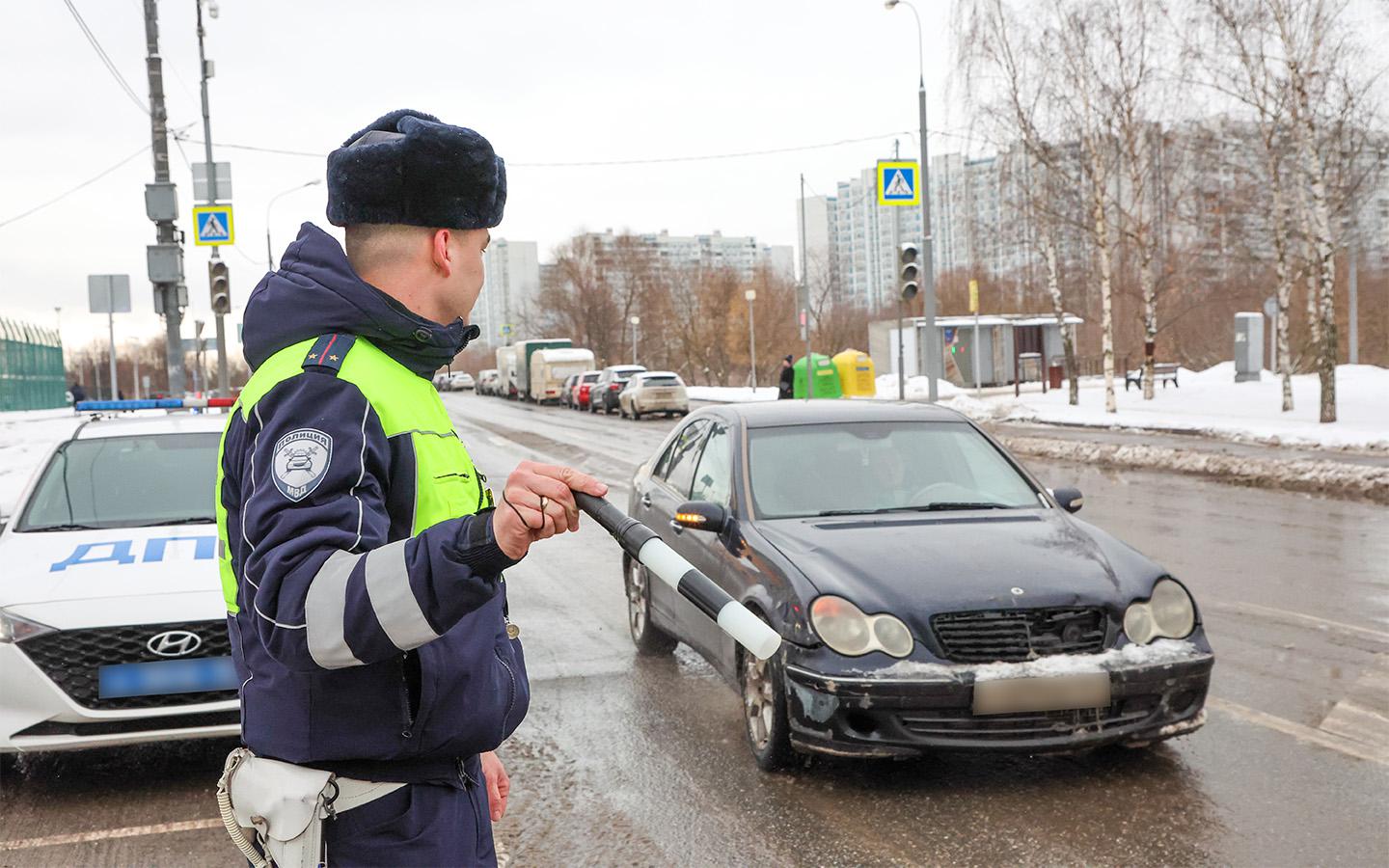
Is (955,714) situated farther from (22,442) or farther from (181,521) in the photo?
(22,442)

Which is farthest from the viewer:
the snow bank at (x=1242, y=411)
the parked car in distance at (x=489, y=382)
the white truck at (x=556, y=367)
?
the parked car in distance at (x=489, y=382)

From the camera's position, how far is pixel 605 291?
77.4 meters

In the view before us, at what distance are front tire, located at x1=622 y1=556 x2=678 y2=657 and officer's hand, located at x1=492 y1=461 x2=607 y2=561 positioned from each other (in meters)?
5.45

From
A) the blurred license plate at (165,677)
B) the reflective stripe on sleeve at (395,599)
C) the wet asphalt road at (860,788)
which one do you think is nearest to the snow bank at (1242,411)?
the wet asphalt road at (860,788)

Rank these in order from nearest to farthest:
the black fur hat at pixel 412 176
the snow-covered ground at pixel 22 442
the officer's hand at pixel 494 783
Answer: the black fur hat at pixel 412 176 < the officer's hand at pixel 494 783 < the snow-covered ground at pixel 22 442

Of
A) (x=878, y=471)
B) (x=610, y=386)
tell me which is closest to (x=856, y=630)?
(x=878, y=471)

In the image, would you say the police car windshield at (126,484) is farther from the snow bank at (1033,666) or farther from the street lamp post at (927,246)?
the street lamp post at (927,246)

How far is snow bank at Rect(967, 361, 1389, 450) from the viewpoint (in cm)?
2016

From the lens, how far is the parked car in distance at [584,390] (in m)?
45.8

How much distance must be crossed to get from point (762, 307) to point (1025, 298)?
13.5 m

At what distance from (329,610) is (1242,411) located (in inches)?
1120

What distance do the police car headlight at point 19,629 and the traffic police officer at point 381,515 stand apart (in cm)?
351

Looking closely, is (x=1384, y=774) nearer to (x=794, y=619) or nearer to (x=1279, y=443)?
(x=794, y=619)

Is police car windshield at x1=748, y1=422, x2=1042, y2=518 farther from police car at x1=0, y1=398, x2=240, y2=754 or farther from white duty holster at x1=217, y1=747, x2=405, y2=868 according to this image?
white duty holster at x1=217, y1=747, x2=405, y2=868
